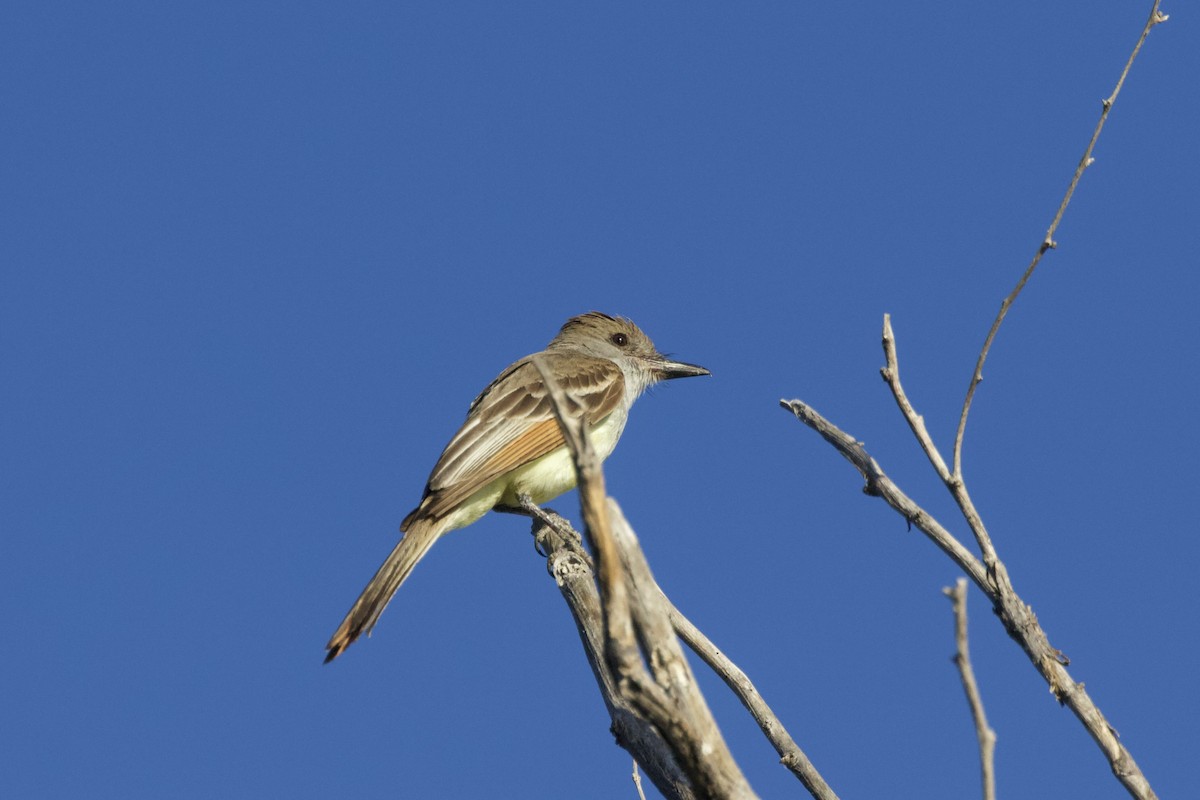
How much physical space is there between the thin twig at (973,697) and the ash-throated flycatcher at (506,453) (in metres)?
4.73

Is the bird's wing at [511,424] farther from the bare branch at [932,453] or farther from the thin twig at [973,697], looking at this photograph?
the thin twig at [973,697]

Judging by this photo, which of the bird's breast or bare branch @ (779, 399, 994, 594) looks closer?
bare branch @ (779, 399, 994, 594)

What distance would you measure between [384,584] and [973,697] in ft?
18.5

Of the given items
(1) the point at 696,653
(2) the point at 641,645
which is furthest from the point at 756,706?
(2) the point at 641,645

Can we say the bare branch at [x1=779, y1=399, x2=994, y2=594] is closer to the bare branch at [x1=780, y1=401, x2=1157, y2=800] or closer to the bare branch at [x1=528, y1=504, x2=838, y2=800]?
the bare branch at [x1=780, y1=401, x2=1157, y2=800]

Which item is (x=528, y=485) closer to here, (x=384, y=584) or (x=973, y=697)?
(x=384, y=584)

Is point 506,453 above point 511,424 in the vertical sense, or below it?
below

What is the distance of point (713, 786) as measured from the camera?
347cm

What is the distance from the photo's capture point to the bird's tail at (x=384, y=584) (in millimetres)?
7348

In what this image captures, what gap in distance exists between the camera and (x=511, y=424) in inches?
356

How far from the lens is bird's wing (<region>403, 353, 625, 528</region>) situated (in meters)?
8.55

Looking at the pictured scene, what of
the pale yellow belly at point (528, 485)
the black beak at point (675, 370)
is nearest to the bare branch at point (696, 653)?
the pale yellow belly at point (528, 485)

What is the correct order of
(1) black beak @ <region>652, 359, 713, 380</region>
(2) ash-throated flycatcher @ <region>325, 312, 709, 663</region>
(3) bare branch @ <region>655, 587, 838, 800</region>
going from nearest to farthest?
(3) bare branch @ <region>655, 587, 838, 800</region> → (2) ash-throated flycatcher @ <region>325, 312, 709, 663</region> → (1) black beak @ <region>652, 359, 713, 380</region>

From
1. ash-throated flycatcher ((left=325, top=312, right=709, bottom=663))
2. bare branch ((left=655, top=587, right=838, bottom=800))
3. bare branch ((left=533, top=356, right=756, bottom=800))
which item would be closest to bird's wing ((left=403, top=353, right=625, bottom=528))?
ash-throated flycatcher ((left=325, top=312, right=709, bottom=663))
